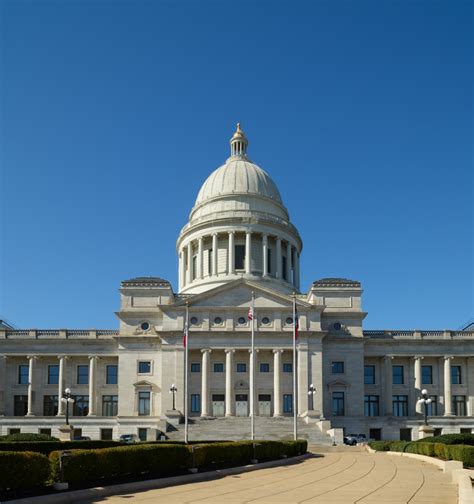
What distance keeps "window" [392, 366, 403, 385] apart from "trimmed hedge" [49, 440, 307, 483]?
142ft

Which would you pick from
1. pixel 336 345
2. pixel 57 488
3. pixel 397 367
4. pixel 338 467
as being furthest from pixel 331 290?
pixel 57 488

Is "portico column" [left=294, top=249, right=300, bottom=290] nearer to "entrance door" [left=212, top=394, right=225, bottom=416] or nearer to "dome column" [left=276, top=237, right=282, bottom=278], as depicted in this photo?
"dome column" [left=276, top=237, right=282, bottom=278]

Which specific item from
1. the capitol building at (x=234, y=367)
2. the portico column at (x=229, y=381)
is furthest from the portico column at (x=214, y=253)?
the portico column at (x=229, y=381)

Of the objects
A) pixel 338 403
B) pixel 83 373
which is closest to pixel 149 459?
pixel 338 403

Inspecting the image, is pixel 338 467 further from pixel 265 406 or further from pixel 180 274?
pixel 180 274

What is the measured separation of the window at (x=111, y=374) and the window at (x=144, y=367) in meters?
4.41

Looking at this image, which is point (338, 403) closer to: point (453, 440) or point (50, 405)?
point (50, 405)

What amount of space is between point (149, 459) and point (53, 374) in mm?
54828

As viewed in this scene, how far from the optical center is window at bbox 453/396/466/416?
80.0m

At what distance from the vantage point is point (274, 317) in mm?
75938

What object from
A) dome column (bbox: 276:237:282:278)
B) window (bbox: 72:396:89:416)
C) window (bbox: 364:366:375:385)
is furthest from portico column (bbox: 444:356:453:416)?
window (bbox: 72:396:89:416)

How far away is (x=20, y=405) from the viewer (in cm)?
7931

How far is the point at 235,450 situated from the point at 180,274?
5973cm

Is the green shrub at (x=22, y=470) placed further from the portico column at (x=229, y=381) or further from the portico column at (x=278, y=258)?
the portico column at (x=278, y=258)
